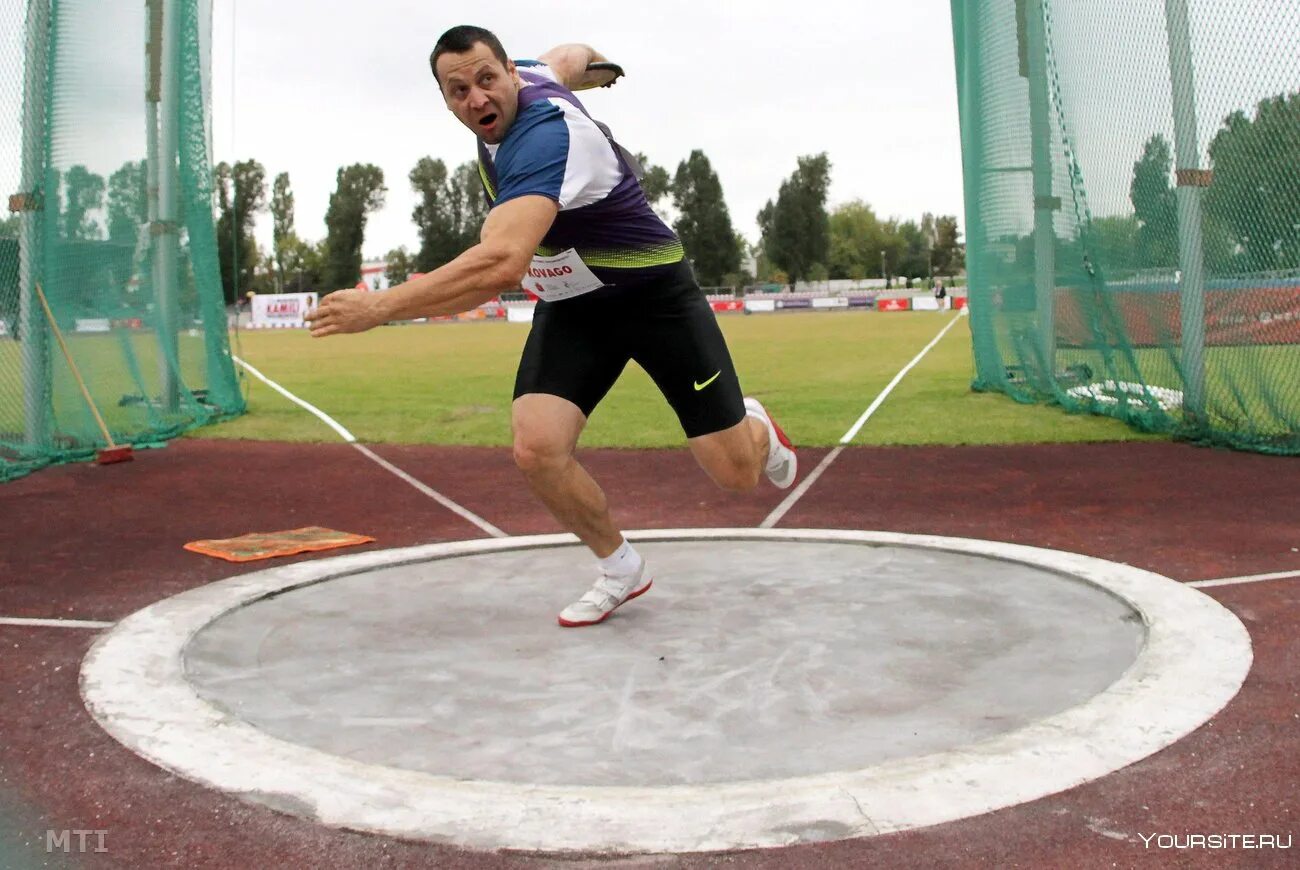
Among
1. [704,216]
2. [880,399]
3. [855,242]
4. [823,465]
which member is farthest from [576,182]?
[855,242]

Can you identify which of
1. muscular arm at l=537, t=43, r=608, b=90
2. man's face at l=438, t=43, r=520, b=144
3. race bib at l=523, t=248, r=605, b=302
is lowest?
race bib at l=523, t=248, r=605, b=302

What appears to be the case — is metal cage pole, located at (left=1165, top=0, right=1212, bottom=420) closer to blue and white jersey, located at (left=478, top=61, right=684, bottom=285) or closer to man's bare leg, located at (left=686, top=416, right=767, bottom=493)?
man's bare leg, located at (left=686, top=416, right=767, bottom=493)

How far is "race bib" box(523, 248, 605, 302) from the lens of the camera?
453 centimetres

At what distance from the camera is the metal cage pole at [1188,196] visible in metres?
9.26

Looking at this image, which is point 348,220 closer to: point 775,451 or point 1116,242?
point 1116,242

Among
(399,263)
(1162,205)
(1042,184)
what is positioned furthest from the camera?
(399,263)

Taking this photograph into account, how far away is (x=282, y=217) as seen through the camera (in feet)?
360

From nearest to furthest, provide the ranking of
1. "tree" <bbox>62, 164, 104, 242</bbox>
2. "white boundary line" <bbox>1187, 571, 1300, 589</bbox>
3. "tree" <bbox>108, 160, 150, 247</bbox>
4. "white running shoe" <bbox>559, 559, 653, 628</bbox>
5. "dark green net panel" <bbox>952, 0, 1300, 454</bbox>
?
1. "white running shoe" <bbox>559, 559, 653, 628</bbox>
2. "white boundary line" <bbox>1187, 571, 1300, 589</bbox>
3. "dark green net panel" <bbox>952, 0, 1300, 454</bbox>
4. "tree" <bbox>62, 164, 104, 242</bbox>
5. "tree" <bbox>108, 160, 150, 247</bbox>

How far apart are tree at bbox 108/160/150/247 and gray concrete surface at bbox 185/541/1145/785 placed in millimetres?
6974

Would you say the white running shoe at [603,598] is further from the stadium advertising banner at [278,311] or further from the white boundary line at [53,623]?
the stadium advertising banner at [278,311]

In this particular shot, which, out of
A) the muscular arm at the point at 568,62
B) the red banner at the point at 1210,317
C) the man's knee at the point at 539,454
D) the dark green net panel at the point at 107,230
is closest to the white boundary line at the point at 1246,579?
the man's knee at the point at 539,454

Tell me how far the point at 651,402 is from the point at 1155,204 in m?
6.39

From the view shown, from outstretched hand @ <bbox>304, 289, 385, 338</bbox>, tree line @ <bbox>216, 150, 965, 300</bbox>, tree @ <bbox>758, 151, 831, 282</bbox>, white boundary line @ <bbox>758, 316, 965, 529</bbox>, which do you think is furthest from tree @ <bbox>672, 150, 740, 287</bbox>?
outstretched hand @ <bbox>304, 289, 385, 338</bbox>

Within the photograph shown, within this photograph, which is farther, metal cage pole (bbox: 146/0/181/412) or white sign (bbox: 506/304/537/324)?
white sign (bbox: 506/304/537/324)
